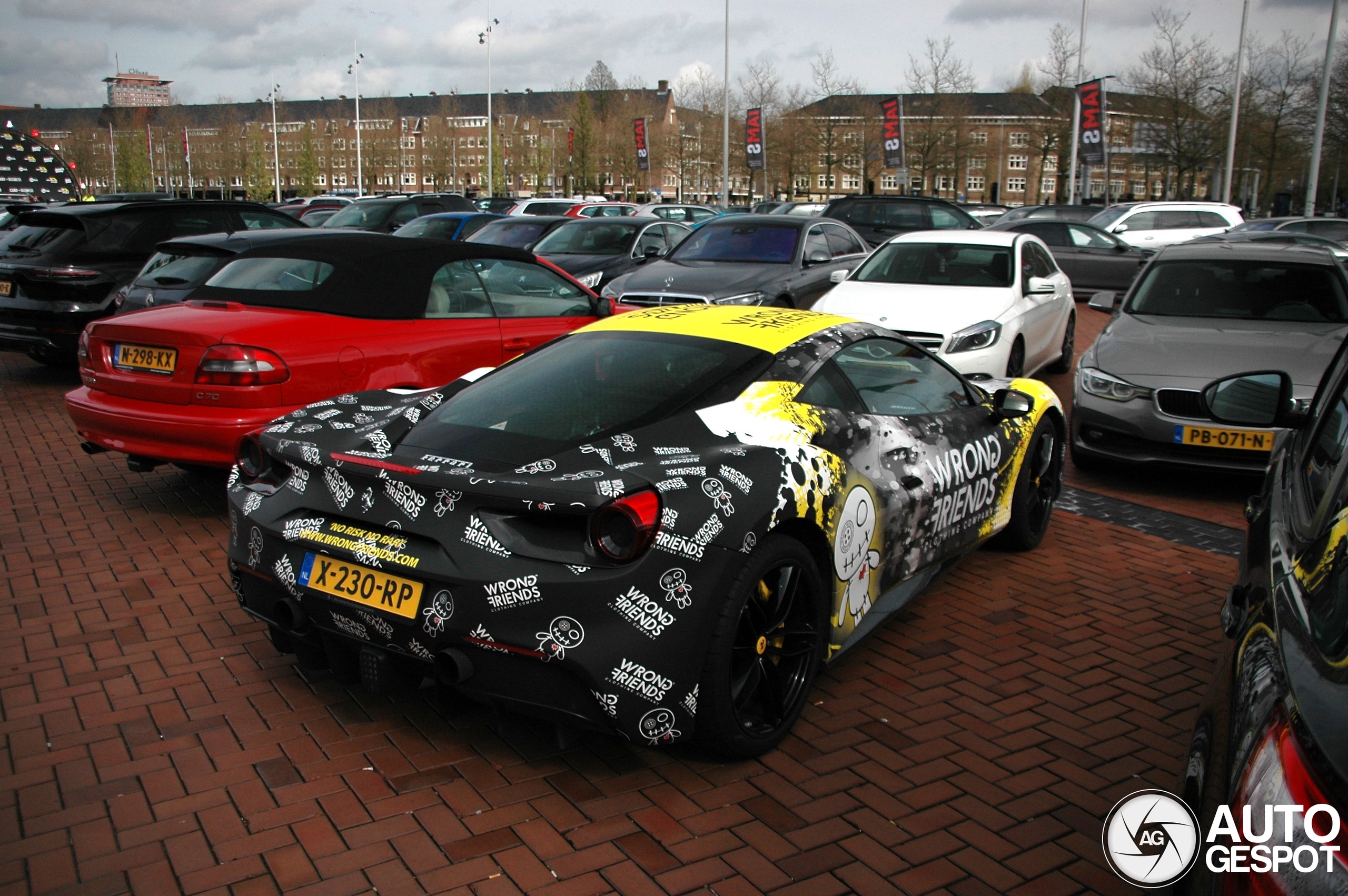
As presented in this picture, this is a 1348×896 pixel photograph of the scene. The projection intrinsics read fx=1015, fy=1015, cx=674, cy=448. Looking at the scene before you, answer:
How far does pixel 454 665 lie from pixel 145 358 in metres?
3.65

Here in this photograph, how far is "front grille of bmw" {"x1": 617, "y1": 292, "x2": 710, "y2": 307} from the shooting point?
10.5 metres

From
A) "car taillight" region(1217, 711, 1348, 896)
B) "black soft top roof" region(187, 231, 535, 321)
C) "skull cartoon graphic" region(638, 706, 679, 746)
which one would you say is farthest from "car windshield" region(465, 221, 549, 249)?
"car taillight" region(1217, 711, 1348, 896)

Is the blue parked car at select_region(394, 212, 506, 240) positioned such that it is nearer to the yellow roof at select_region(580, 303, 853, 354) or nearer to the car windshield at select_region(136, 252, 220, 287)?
the car windshield at select_region(136, 252, 220, 287)

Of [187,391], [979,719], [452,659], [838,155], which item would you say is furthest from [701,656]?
[838,155]

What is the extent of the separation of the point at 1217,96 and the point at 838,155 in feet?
55.6

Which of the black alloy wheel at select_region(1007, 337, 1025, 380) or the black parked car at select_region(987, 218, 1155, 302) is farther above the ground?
the black parked car at select_region(987, 218, 1155, 302)

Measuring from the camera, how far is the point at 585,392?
369cm

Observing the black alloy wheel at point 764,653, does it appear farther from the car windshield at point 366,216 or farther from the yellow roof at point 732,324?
the car windshield at point 366,216

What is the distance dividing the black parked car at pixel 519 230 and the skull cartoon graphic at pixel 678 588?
12658 mm

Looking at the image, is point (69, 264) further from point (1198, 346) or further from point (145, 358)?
point (1198, 346)

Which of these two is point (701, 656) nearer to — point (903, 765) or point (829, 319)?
point (903, 765)

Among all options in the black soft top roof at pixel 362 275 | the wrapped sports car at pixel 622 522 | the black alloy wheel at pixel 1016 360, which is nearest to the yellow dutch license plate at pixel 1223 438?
the black alloy wheel at pixel 1016 360

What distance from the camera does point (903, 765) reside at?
336cm

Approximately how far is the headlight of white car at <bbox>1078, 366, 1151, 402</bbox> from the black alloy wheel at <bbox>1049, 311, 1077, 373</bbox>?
166 inches
